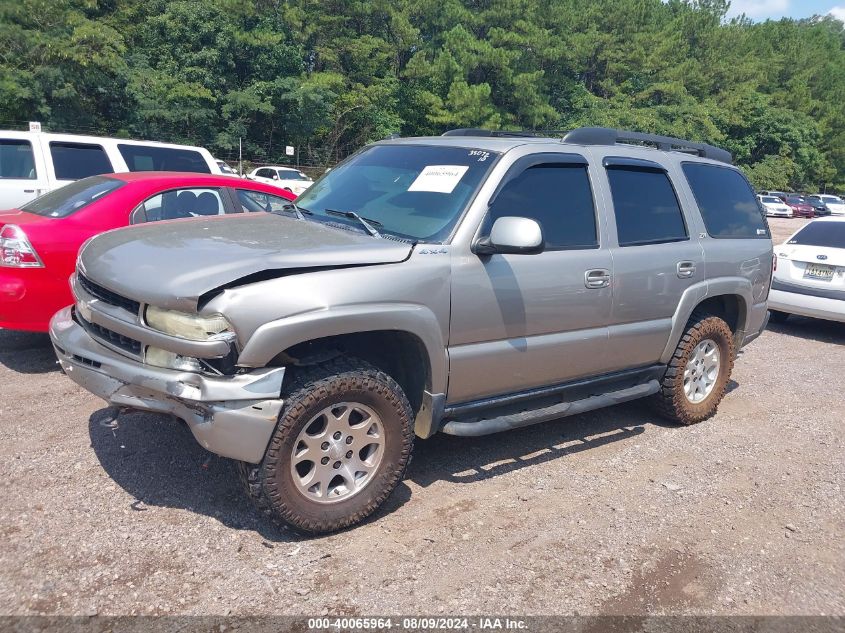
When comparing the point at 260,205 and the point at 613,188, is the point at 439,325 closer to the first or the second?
the point at 613,188

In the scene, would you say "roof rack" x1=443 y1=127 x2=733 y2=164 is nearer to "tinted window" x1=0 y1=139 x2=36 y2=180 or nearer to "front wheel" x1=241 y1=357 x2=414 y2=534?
"front wheel" x1=241 y1=357 x2=414 y2=534

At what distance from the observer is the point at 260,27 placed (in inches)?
1416

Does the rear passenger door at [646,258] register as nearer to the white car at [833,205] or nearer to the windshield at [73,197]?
the windshield at [73,197]

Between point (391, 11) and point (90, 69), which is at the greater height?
point (391, 11)

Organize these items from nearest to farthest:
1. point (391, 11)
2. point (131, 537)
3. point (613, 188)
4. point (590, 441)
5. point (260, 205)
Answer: point (131, 537) < point (613, 188) < point (590, 441) < point (260, 205) < point (391, 11)

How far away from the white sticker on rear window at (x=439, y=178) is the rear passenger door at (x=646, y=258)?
3.65ft

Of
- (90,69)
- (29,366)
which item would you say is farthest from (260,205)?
(90,69)

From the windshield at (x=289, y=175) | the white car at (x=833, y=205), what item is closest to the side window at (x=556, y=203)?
the windshield at (x=289, y=175)

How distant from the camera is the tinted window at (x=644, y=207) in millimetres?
4531

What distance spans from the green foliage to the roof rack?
3014 cm

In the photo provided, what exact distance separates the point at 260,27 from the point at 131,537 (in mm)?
37181

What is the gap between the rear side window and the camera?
17.2 ft

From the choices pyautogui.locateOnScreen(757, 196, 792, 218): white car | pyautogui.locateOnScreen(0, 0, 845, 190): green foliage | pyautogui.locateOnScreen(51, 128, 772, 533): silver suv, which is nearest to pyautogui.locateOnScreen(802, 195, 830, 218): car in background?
pyautogui.locateOnScreen(757, 196, 792, 218): white car

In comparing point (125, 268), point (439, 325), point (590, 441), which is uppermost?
point (125, 268)
